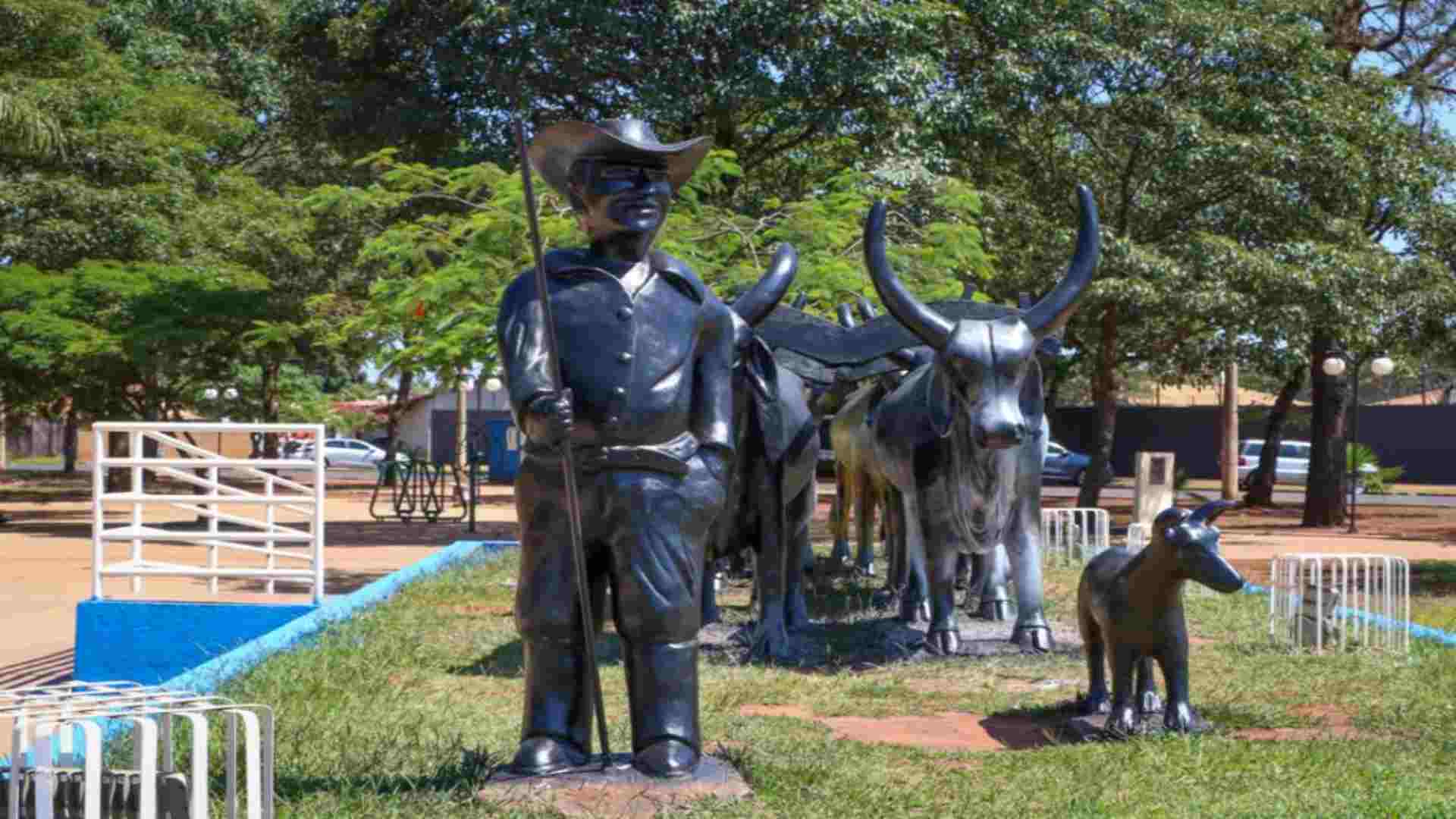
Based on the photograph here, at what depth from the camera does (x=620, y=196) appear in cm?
587

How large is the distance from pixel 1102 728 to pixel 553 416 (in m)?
3.06

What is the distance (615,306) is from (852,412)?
325 inches

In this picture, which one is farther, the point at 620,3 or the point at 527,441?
the point at 620,3

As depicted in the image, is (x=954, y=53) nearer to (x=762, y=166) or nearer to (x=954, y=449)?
(x=762, y=166)

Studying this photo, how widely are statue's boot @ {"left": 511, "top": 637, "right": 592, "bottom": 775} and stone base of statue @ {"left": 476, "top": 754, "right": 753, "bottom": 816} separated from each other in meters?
0.06

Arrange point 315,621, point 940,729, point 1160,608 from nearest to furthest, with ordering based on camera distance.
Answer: point 1160,608 → point 940,729 → point 315,621

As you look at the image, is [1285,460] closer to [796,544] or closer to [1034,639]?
[796,544]

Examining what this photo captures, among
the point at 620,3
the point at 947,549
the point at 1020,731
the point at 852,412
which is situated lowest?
the point at 1020,731

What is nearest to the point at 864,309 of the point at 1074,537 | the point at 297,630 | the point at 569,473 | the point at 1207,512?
the point at 297,630

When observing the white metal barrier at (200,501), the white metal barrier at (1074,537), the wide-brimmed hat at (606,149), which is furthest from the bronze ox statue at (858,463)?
the wide-brimmed hat at (606,149)

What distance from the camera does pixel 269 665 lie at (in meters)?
8.66

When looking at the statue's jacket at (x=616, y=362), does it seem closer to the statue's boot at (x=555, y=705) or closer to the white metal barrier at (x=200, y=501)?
the statue's boot at (x=555, y=705)

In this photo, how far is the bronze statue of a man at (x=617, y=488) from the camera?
18.5 feet

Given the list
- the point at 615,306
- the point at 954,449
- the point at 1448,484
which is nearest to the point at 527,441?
the point at 615,306
